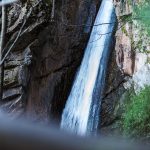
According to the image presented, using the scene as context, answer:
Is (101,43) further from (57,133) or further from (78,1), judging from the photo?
(57,133)

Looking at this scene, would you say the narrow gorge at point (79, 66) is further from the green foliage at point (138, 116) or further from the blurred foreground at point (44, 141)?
the blurred foreground at point (44, 141)

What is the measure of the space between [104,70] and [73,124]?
1905 mm

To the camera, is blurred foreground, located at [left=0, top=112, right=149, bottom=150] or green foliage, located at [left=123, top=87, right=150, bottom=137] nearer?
blurred foreground, located at [left=0, top=112, right=149, bottom=150]

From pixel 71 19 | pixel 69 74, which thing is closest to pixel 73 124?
pixel 69 74

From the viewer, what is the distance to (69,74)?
12.3m

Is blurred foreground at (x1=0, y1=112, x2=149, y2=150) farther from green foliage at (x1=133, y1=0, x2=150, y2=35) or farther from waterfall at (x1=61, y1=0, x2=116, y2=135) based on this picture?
waterfall at (x1=61, y1=0, x2=116, y2=135)

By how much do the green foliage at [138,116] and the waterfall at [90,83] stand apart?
4.90 ft

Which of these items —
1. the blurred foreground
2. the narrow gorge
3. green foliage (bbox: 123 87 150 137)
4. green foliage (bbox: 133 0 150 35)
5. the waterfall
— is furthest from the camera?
the waterfall

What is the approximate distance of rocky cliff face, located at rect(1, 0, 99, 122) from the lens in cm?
1048

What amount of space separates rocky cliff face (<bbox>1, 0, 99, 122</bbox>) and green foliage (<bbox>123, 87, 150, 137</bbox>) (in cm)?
256

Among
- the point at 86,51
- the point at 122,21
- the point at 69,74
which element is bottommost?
the point at 69,74

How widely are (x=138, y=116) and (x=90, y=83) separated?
262cm

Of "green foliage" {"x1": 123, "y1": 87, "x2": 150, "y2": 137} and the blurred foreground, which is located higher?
the blurred foreground

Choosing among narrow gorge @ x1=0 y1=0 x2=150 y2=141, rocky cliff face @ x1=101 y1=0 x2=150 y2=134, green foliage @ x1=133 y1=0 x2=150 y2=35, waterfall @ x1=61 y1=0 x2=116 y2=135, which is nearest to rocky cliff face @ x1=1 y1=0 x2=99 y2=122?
narrow gorge @ x1=0 y1=0 x2=150 y2=141
